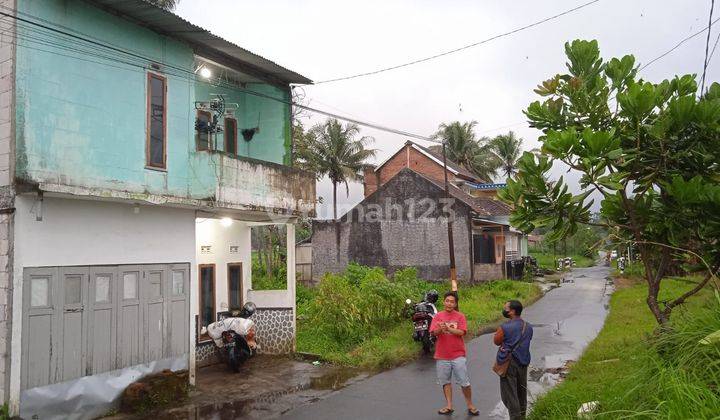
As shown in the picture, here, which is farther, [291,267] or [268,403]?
[291,267]

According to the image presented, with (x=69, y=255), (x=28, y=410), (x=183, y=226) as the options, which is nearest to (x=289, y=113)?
(x=183, y=226)

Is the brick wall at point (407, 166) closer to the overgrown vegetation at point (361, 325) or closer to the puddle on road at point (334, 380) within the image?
the overgrown vegetation at point (361, 325)

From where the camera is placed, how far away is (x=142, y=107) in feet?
28.3

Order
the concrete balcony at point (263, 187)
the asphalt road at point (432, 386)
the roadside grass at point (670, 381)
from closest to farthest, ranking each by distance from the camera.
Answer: the roadside grass at point (670, 381) → the asphalt road at point (432, 386) → the concrete balcony at point (263, 187)

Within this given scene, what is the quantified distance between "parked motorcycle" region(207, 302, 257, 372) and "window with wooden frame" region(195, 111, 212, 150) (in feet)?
11.5

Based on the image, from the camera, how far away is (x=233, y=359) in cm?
1056

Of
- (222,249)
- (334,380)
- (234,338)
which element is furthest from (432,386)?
(222,249)

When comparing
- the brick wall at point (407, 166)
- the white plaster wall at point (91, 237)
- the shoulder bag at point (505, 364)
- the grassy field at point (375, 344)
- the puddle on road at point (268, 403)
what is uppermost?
the brick wall at point (407, 166)

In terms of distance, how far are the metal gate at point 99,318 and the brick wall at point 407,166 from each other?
2729 cm

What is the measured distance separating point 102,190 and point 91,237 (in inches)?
30.8

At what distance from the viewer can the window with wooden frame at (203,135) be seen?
10945 millimetres

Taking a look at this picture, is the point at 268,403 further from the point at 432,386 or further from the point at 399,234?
the point at 399,234

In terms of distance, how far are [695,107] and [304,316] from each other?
1244 centimetres

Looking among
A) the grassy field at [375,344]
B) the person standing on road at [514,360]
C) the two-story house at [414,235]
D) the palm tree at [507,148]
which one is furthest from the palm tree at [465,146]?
the person standing on road at [514,360]
